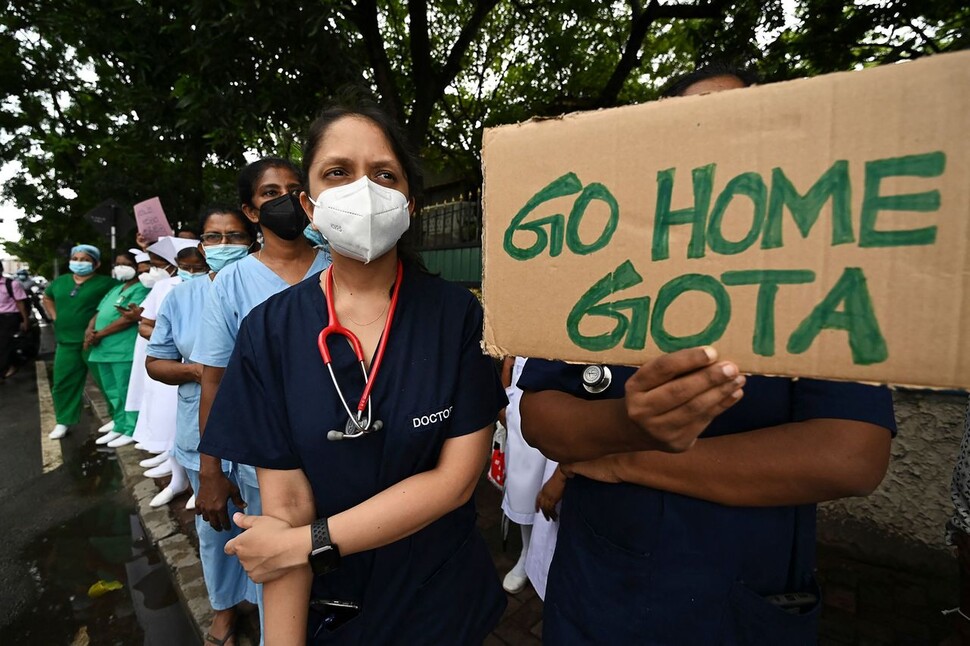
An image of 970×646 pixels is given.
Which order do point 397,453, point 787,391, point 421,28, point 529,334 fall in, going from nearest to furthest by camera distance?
1. point 529,334
2. point 787,391
3. point 397,453
4. point 421,28

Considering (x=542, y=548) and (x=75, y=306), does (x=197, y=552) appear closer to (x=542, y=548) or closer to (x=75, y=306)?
(x=542, y=548)

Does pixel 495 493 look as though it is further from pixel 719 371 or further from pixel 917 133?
pixel 917 133

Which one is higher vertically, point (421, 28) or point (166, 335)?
point (421, 28)

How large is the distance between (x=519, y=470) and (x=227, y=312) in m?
1.59

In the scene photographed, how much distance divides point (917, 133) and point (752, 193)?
193mm

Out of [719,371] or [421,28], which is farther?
[421,28]

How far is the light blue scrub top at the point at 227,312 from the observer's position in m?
1.88

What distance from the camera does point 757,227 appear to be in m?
0.70

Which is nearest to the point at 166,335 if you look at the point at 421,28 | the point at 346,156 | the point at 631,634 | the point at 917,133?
the point at 346,156

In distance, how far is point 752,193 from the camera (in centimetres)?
70

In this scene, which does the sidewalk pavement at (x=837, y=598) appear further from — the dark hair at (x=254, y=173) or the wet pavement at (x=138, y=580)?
the dark hair at (x=254, y=173)

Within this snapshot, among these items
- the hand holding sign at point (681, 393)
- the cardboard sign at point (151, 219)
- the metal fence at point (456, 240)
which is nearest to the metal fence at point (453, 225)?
the metal fence at point (456, 240)

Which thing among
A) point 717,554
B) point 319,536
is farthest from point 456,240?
point 717,554

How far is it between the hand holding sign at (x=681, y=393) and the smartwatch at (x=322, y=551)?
75 centimetres
